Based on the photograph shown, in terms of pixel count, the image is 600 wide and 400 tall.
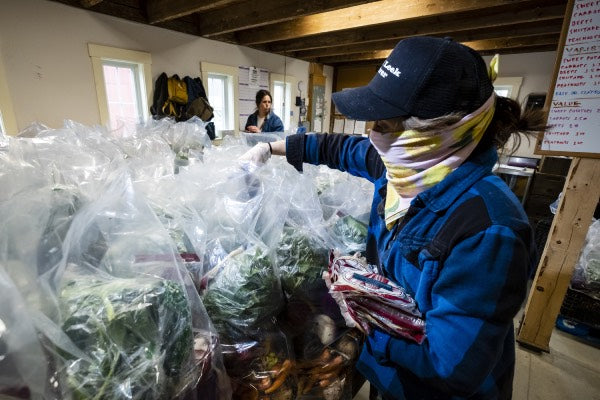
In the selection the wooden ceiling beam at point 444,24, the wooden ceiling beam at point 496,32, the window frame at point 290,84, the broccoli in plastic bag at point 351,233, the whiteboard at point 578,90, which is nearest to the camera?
the broccoli in plastic bag at point 351,233

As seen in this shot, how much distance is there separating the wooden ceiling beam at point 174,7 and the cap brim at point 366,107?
258cm

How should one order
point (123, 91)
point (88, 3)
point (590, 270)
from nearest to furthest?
1. point (590, 270)
2. point (88, 3)
3. point (123, 91)

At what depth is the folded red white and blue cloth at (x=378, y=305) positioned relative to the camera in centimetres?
64

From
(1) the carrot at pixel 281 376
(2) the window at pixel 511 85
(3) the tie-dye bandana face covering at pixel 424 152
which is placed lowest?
(1) the carrot at pixel 281 376

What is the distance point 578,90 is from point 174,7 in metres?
3.44

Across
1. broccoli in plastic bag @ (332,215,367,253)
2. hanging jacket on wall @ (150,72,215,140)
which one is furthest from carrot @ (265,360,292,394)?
hanging jacket on wall @ (150,72,215,140)

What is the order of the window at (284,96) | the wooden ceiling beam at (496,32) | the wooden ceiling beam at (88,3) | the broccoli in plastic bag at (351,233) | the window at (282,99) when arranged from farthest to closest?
the window at (282,99) < the window at (284,96) < the wooden ceiling beam at (496,32) < the wooden ceiling beam at (88,3) < the broccoli in plastic bag at (351,233)

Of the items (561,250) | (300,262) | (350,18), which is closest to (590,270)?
(561,250)

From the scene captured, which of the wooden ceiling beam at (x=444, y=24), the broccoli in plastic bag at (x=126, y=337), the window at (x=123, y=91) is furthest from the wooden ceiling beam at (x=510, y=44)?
the broccoli in plastic bag at (x=126, y=337)

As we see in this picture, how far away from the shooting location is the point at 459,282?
1.79ft

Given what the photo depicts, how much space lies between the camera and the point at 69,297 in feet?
1.75

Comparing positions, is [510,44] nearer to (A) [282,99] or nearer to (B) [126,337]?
(A) [282,99]

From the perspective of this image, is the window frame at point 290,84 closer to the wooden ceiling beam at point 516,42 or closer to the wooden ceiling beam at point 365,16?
the wooden ceiling beam at point 365,16

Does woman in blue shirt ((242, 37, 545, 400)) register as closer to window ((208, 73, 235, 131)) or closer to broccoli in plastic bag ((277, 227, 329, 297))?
broccoli in plastic bag ((277, 227, 329, 297))
